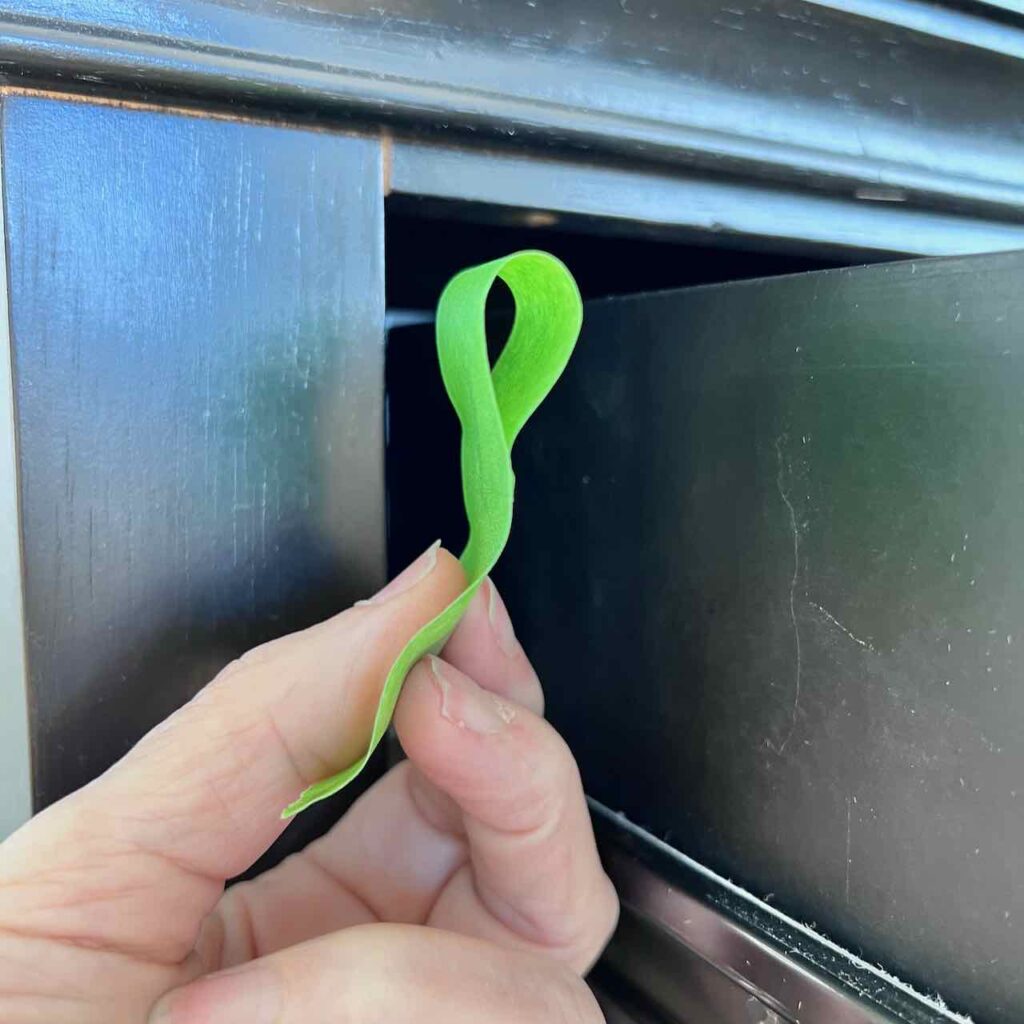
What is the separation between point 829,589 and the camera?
0.26m

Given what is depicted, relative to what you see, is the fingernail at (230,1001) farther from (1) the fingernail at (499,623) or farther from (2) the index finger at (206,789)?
(1) the fingernail at (499,623)

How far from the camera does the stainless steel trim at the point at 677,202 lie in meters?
0.28

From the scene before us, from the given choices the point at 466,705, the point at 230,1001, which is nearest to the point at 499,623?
the point at 466,705

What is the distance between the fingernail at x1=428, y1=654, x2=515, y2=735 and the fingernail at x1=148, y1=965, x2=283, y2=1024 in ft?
0.31

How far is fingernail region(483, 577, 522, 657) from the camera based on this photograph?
0.33 meters

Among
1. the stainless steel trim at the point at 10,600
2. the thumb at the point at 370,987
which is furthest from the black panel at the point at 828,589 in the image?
the stainless steel trim at the point at 10,600

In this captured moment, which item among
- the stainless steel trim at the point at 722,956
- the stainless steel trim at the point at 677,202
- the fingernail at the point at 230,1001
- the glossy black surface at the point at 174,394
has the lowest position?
the stainless steel trim at the point at 722,956

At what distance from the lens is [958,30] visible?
33 centimetres

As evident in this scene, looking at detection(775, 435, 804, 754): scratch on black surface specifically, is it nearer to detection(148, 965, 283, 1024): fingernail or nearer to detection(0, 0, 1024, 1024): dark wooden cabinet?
detection(0, 0, 1024, 1024): dark wooden cabinet

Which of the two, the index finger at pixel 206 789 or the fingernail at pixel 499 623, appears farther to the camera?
the fingernail at pixel 499 623

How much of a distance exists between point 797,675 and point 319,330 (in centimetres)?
19

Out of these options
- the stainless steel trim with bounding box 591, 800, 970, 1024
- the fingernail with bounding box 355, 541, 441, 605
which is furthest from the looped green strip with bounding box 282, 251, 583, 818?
the stainless steel trim with bounding box 591, 800, 970, 1024

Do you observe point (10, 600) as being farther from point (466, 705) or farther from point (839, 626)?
point (839, 626)

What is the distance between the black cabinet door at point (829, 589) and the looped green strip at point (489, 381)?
6cm
